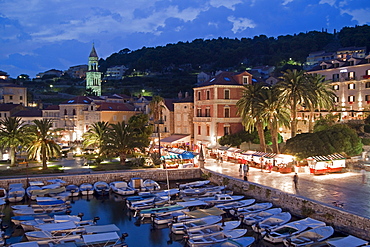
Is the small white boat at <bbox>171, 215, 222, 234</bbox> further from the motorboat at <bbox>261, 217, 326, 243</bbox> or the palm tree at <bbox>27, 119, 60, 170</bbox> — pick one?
the palm tree at <bbox>27, 119, 60, 170</bbox>

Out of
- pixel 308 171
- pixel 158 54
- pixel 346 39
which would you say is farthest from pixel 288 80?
pixel 158 54

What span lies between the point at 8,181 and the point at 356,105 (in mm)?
49587

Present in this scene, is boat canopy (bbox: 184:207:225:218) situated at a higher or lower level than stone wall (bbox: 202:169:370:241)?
lower

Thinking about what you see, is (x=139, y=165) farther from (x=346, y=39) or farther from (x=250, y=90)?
(x=346, y=39)

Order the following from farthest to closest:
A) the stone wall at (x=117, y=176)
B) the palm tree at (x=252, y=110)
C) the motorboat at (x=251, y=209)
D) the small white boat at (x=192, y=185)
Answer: the palm tree at (x=252, y=110), the stone wall at (x=117, y=176), the small white boat at (x=192, y=185), the motorboat at (x=251, y=209)

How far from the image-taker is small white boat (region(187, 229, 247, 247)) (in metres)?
23.5

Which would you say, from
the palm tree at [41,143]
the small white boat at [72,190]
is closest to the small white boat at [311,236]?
the small white boat at [72,190]

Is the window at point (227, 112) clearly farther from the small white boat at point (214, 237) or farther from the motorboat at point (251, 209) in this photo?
the small white boat at point (214, 237)

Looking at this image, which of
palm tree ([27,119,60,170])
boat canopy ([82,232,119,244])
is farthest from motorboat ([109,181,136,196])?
boat canopy ([82,232,119,244])

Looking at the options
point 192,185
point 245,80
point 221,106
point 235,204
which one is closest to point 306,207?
point 235,204

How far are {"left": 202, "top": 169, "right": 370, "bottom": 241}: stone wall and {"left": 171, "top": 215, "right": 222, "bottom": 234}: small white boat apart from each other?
6.27 meters

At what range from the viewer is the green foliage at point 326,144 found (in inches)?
1526

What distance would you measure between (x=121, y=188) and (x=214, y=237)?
16.9 metres

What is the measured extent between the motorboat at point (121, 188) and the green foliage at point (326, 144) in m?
17.5
